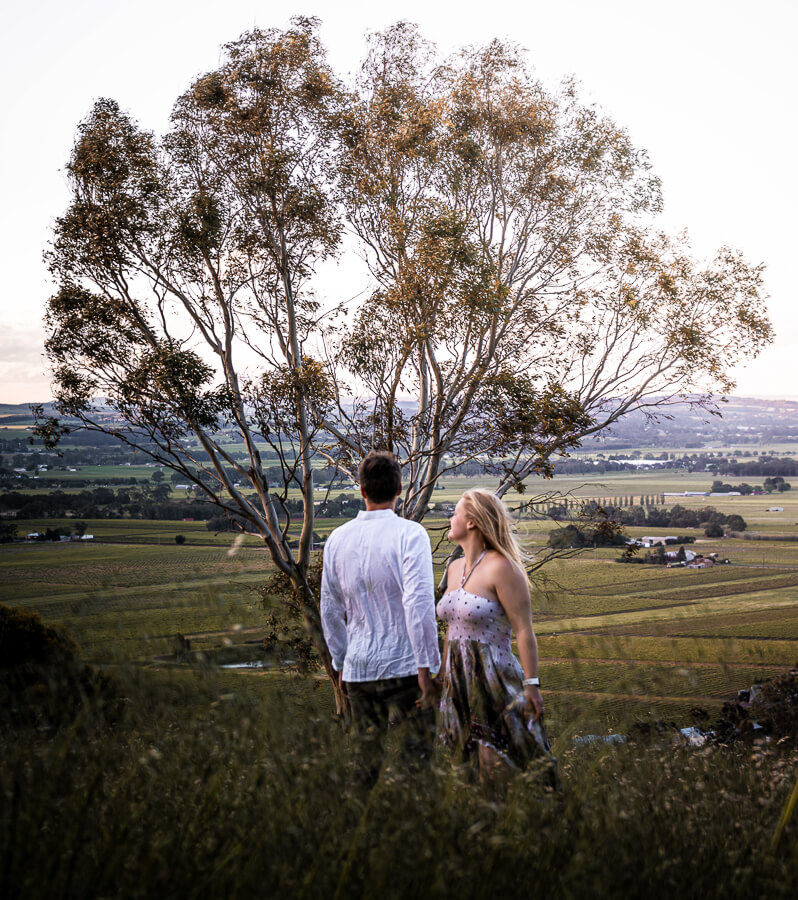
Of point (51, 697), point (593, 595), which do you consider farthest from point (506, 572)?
point (593, 595)

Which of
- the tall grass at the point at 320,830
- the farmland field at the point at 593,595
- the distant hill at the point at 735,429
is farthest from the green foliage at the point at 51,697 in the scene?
the distant hill at the point at 735,429

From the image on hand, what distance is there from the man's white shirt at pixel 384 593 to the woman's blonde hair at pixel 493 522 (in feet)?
0.95

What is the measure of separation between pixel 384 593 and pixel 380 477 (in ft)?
1.93

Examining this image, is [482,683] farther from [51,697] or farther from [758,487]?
[758,487]

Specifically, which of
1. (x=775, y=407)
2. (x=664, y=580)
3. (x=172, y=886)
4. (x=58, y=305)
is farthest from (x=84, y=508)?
(x=775, y=407)

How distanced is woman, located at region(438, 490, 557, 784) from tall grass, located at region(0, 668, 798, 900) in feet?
3.31

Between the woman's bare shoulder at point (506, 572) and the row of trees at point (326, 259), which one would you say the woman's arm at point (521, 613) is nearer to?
the woman's bare shoulder at point (506, 572)

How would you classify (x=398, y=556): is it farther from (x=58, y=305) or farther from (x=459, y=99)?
(x=459, y=99)

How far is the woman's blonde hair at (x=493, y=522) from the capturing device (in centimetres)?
413

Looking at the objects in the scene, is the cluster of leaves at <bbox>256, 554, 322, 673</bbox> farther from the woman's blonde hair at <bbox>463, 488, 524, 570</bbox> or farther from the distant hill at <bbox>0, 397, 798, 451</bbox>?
the distant hill at <bbox>0, 397, 798, 451</bbox>

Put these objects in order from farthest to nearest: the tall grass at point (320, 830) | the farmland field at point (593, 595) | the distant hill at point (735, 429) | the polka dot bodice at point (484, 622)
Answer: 1. the distant hill at point (735, 429)
2. the farmland field at point (593, 595)
3. the polka dot bodice at point (484, 622)
4. the tall grass at point (320, 830)

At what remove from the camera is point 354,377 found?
50.7 feet

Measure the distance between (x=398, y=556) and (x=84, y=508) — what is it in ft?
168

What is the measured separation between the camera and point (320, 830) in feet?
7.70
